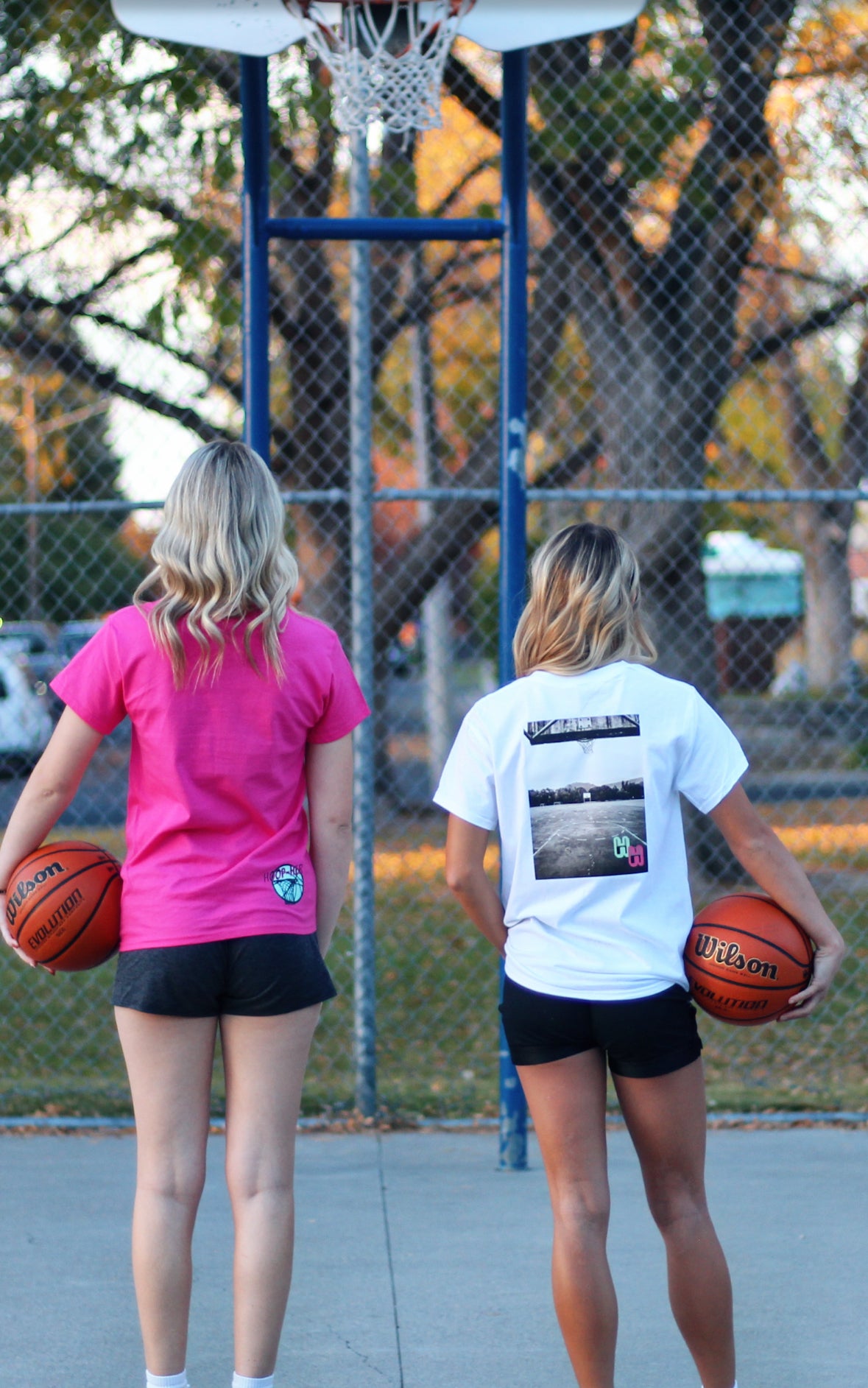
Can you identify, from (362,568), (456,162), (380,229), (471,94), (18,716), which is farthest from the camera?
(18,716)

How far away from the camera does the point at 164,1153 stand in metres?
2.64

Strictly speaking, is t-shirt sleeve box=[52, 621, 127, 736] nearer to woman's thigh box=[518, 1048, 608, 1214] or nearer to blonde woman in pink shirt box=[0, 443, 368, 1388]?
blonde woman in pink shirt box=[0, 443, 368, 1388]

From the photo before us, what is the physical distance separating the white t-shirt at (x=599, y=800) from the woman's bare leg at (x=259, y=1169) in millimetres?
490

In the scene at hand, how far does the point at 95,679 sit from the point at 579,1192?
1.31 m

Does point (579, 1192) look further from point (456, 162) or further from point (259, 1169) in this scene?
point (456, 162)

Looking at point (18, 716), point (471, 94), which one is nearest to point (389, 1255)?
point (471, 94)

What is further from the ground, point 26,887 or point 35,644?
point 26,887

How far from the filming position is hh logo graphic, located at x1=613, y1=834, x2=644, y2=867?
260 centimetres

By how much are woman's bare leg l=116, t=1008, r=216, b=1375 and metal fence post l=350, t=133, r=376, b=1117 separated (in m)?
2.33

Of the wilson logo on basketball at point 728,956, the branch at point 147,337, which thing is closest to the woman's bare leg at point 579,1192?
the wilson logo on basketball at point 728,956

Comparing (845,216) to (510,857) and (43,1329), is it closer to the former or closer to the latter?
(510,857)

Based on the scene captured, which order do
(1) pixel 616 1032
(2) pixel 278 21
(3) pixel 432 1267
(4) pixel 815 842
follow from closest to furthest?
(1) pixel 616 1032 → (3) pixel 432 1267 → (2) pixel 278 21 → (4) pixel 815 842

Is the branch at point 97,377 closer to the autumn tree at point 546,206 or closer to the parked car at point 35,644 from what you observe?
the autumn tree at point 546,206

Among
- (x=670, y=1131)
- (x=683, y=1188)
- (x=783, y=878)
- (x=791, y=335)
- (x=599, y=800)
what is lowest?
(x=683, y=1188)
